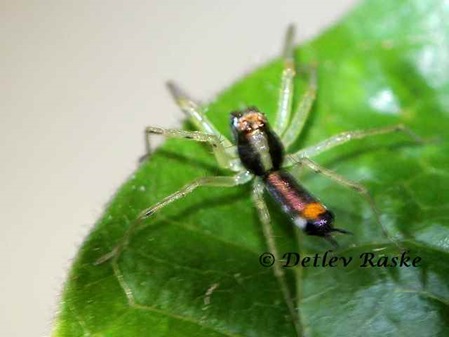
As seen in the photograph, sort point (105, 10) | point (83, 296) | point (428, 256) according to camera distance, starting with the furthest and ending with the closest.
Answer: point (105, 10) → point (428, 256) → point (83, 296)

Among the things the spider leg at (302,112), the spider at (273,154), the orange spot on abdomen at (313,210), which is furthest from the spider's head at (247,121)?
the orange spot on abdomen at (313,210)

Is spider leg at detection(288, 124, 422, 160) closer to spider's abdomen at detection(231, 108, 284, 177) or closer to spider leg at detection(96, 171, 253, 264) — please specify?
spider's abdomen at detection(231, 108, 284, 177)

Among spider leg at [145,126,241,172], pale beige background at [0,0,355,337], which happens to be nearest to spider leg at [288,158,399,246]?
spider leg at [145,126,241,172]

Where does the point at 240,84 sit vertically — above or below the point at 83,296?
above

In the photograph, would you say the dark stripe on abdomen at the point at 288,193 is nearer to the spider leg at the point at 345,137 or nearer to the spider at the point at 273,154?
the spider at the point at 273,154

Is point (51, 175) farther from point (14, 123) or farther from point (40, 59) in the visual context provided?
point (40, 59)

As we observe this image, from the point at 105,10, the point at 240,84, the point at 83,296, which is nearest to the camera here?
the point at 83,296

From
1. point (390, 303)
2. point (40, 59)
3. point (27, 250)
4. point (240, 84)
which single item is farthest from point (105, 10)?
point (390, 303)
